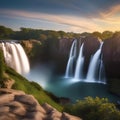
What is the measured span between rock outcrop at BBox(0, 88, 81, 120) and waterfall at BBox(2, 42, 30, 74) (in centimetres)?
3790

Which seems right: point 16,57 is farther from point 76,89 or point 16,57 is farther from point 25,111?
point 25,111

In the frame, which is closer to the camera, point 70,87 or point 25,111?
point 25,111

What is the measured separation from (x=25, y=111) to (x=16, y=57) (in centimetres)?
4406

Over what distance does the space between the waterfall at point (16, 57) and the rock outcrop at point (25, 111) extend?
3790 centimetres

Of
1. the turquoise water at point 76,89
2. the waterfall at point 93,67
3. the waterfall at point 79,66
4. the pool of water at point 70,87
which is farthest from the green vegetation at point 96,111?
the waterfall at point 79,66

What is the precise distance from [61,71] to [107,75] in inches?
451

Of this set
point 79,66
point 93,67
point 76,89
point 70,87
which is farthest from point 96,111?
point 79,66

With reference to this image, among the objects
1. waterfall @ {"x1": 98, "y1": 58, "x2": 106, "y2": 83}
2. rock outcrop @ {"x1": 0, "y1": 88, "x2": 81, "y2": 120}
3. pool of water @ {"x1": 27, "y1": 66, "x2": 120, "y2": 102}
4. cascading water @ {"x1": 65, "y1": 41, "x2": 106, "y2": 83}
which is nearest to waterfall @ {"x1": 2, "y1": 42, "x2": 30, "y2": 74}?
pool of water @ {"x1": 27, "y1": 66, "x2": 120, "y2": 102}

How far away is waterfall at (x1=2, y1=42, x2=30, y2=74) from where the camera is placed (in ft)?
195

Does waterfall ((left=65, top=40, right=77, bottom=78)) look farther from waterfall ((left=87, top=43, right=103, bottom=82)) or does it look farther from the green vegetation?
the green vegetation

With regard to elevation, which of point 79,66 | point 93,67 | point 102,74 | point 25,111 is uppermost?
point 25,111

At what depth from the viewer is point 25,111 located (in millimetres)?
18609

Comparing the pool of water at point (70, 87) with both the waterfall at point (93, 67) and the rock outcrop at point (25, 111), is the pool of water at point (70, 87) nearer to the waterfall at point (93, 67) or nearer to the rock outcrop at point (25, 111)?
the waterfall at point (93, 67)

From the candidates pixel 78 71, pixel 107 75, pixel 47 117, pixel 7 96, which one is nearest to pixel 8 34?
pixel 78 71
